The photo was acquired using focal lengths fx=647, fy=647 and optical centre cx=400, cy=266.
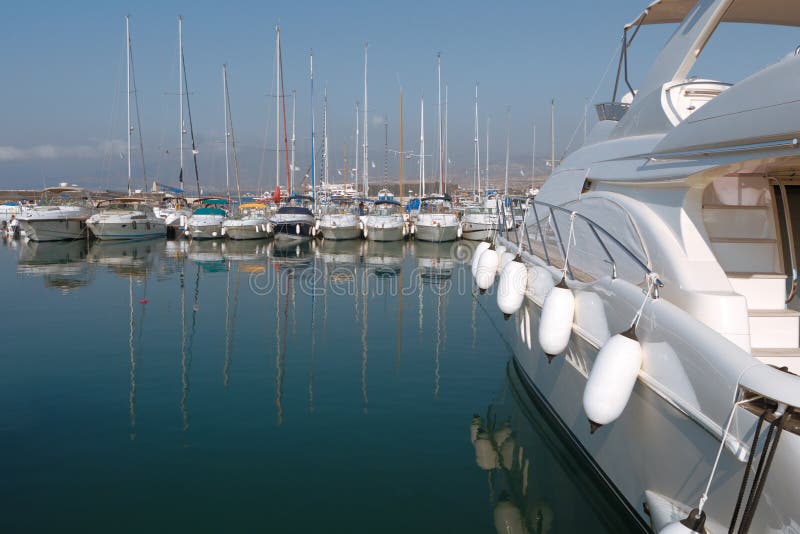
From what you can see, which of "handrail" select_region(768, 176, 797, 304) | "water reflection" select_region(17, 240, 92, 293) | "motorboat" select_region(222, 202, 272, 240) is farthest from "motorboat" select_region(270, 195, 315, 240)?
"handrail" select_region(768, 176, 797, 304)

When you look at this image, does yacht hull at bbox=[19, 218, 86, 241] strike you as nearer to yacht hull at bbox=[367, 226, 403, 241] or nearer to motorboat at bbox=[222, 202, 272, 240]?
motorboat at bbox=[222, 202, 272, 240]

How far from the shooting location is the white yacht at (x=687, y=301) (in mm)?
3287

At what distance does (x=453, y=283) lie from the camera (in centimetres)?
1811

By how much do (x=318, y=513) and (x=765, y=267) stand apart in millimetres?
4260

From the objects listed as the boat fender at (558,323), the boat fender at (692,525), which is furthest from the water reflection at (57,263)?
the boat fender at (692,525)

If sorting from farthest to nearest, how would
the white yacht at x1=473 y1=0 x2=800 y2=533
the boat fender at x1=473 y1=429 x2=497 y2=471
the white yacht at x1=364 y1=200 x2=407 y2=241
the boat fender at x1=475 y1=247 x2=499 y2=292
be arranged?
the white yacht at x1=364 y1=200 x2=407 y2=241 → the boat fender at x1=475 y1=247 x2=499 y2=292 → the boat fender at x1=473 y1=429 x2=497 y2=471 → the white yacht at x1=473 y1=0 x2=800 y2=533

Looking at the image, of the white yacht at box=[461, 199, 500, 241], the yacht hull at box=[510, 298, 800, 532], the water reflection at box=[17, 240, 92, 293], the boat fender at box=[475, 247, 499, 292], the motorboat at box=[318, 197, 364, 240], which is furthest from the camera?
the white yacht at box=[461, 199, 500, 241]

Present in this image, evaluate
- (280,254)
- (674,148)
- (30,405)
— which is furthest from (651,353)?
(280,254)

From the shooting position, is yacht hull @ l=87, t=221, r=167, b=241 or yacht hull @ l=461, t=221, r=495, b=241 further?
yacht hull @ l=461, t=221, r=495, b=241

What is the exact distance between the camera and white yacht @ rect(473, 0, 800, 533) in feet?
10.8

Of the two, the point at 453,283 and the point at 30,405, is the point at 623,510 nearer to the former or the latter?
the point at 30,405

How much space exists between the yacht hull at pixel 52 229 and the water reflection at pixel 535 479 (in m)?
29.0

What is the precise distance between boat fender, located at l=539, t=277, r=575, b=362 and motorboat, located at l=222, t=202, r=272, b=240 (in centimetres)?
2869

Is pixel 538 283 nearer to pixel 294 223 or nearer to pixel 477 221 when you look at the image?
pixel 477 221
